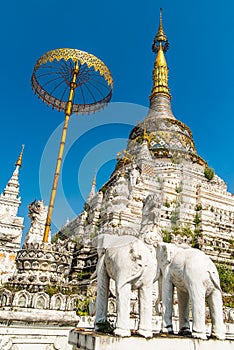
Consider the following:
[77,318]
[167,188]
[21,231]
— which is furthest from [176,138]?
[77,318]

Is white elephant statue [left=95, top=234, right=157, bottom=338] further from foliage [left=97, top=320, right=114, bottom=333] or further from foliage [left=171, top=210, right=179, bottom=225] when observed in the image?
foliage [left=171, top=210, right=179, bottom=225]

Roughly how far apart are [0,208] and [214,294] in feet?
111

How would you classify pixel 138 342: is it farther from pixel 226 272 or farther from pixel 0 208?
pixel 0 208

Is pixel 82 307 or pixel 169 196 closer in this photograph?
→ pixel 82 307

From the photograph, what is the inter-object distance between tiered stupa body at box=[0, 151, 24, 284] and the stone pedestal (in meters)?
17.0

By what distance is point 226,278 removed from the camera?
19.6 m

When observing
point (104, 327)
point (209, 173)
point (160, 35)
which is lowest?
point (104, 327)

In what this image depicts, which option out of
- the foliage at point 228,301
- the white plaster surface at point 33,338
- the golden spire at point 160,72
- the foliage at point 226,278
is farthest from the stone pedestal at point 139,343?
the golden spire at point 160,72

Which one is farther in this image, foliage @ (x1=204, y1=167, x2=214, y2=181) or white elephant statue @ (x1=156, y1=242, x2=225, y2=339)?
foliage @ (x1=204, y1=167, x2=214, y2=181)

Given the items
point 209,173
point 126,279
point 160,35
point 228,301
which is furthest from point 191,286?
point 160,35

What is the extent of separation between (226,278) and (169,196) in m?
12.3

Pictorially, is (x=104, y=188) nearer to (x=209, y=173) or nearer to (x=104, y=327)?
(x=209, y=173)

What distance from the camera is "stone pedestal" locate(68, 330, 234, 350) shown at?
3939 mm

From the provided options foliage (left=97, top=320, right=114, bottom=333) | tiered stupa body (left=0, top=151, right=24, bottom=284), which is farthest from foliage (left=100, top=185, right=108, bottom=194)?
foliage (left=97, top=320, right=114, bottom=333)
